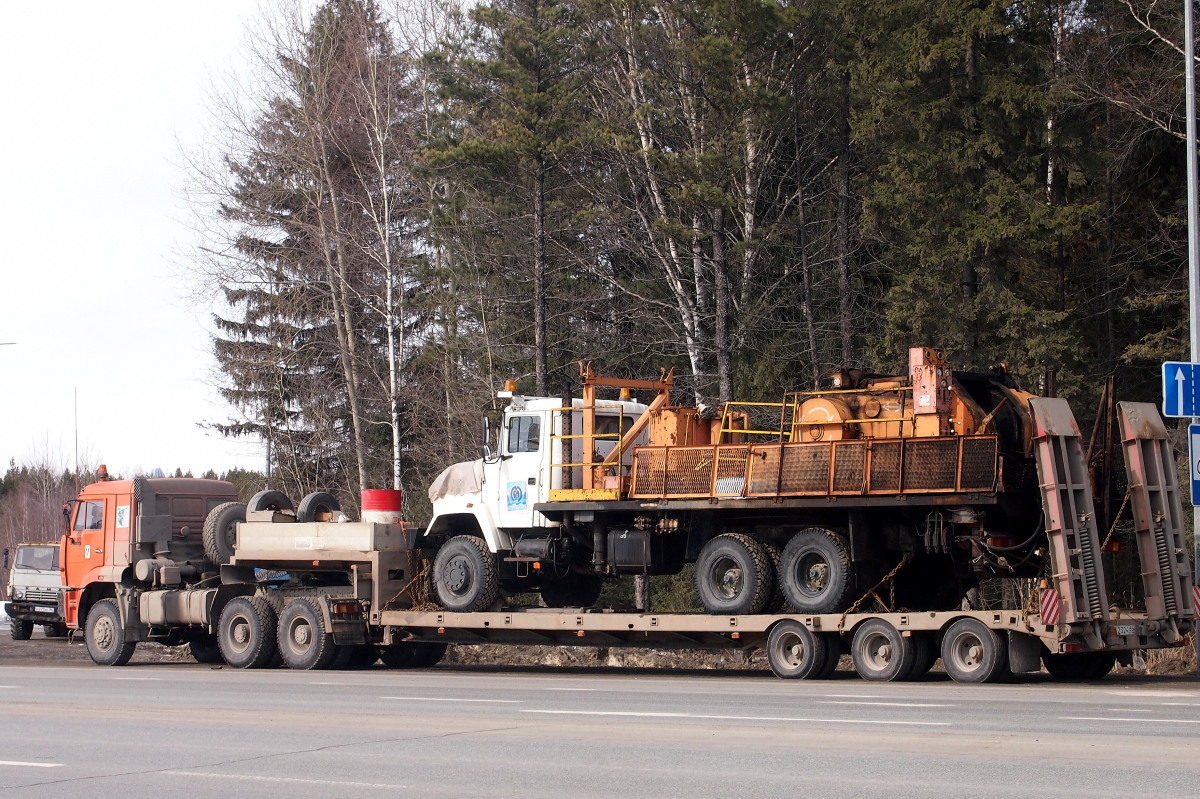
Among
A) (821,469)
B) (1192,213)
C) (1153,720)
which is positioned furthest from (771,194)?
(1153,720)

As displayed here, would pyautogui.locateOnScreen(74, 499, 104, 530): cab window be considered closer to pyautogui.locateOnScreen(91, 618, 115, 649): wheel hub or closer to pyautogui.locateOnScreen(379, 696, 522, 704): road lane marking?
pyautogui.locateOnScreen(91, 618, 115, 649): wheel hub

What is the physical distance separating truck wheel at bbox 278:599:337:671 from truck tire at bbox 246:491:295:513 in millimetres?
1974

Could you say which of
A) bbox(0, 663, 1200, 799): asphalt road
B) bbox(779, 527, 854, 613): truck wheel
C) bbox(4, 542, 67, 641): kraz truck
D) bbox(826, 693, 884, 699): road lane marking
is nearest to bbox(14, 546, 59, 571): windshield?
bbox(4, 542, 67, 641): kraz truck

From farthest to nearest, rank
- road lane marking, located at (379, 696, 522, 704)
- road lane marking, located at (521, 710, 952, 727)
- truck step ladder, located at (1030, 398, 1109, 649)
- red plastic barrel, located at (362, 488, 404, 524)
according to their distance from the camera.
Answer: red plastic barrel, located at (362, 488, 404, 524), truck step ladder, located at (1030, 398, 1109, 649), road lane marking, located at (379, 696, 522, 704), road lane marking, located at (521, 710, 952, 727)

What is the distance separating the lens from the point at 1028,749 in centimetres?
1001

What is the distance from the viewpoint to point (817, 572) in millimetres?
18453

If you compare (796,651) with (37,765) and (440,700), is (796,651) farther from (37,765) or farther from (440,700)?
(37,765)

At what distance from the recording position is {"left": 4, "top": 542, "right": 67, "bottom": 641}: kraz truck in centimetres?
3244

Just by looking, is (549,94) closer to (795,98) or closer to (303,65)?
(795,98)

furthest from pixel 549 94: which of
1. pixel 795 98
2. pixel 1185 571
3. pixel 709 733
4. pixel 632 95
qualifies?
pixel 709 733

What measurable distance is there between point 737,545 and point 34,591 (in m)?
20.5

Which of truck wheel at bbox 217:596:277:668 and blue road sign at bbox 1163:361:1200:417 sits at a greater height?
blue road sign at bbox 1163:361:1200:417

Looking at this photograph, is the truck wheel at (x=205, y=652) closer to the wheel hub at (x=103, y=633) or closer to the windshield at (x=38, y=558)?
the wheel hub at (x=103, y=633)

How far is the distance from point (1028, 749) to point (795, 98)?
24.3 m
